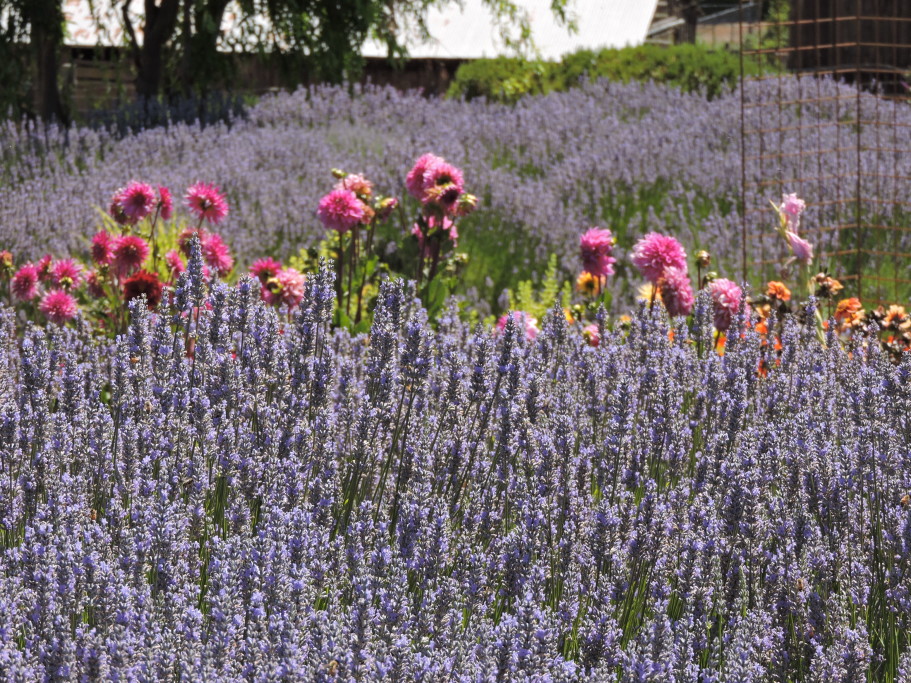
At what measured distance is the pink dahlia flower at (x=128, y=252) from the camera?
4465mm

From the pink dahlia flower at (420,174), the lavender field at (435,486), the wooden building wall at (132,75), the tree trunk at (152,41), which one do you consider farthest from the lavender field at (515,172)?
the wooden building wall at (132,75)

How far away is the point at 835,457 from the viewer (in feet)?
9.07

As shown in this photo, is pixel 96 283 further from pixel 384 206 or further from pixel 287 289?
pixel 384 206

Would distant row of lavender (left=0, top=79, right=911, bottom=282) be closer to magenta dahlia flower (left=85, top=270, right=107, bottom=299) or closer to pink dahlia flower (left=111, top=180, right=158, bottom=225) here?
magenta dahlia flower (left=85, top=270, right=107, bottom=299)

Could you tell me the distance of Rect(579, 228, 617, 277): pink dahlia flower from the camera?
4.72 metres

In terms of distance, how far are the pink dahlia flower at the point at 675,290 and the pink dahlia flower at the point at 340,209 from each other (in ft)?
4.54

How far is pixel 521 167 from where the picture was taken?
8.80 m

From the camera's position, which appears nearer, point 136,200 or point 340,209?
point 136,200

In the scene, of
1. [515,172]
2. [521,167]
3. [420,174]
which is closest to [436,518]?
[420,174]

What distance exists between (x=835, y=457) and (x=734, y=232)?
15.5ft

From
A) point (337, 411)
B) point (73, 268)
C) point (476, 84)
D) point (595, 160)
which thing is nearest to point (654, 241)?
point (337, 411)

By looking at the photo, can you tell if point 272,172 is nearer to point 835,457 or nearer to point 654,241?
point 654,241

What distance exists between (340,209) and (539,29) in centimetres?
1683

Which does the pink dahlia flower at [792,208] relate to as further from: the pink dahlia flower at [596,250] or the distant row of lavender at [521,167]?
the distant row of lavender at [521,167]
